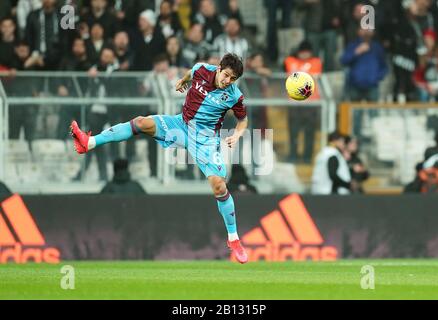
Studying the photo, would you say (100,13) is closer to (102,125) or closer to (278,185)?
(102,125)

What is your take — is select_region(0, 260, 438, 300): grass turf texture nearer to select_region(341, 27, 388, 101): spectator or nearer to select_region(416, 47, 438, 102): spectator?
select_region(341, 27, 388, 101): spectator

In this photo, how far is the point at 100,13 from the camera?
20984 millimetres

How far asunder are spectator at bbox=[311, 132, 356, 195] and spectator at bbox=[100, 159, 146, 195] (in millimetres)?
2623

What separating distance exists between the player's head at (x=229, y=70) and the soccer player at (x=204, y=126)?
15 cm

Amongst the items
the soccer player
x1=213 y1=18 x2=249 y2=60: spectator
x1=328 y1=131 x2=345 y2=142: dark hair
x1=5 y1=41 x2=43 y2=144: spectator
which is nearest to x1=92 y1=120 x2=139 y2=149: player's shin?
the soccer player

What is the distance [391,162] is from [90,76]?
480 cm

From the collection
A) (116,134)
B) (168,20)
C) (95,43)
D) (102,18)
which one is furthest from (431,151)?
(116,134)

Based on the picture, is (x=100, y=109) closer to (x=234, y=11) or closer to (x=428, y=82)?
(x=234, y=11)

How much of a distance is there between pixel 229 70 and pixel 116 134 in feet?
4.73

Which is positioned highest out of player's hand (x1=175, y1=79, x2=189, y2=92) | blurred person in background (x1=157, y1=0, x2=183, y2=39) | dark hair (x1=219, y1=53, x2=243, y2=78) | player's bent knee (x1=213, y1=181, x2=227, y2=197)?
dark hair (x1=219, y1=53, x2=243, y2=78)

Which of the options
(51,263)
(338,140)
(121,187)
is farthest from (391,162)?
(51,263)

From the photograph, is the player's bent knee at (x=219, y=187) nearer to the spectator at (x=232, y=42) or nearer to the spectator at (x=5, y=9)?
the spectator at (x=232, y=42)

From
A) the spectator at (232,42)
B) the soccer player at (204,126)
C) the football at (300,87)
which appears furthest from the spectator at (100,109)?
the football at (300,87)

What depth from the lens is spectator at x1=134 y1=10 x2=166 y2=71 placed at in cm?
2069
